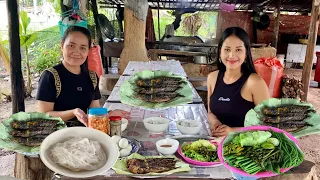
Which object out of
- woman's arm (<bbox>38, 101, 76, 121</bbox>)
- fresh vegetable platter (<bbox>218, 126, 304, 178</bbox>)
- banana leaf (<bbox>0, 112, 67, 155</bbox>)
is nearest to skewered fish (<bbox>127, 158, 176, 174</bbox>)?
fresh vegetable platter (<bbox>218, 126, 304, 178</bbox>)

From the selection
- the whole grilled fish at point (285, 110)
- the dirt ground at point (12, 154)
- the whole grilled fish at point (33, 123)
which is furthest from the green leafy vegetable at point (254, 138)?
the dirt ground at point (12, 154)

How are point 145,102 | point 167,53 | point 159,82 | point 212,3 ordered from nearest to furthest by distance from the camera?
point 145,102
point 159,82
point 167,53
point 212,3

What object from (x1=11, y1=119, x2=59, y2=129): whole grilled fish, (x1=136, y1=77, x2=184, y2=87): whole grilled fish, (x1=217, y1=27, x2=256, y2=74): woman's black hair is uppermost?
(x1=217, y1=27, x2=256, y2=74): woman's black hair

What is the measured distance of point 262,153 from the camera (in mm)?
1397

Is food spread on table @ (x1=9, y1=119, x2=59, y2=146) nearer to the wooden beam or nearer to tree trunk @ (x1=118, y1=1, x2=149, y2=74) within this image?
the wooden beam

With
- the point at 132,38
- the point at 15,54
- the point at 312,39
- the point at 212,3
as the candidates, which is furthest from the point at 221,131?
the point at 212,3

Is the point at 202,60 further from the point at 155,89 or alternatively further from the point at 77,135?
the point at 77,135

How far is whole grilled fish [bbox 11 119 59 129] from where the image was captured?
177cm

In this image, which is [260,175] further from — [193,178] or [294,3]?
[294,3]

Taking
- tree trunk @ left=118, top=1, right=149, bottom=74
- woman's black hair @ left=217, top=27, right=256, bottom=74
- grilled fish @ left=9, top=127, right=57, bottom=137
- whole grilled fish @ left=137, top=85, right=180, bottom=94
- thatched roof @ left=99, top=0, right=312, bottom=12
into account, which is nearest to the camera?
grilled fish @ left=9, top=127, right=57, bottom=137

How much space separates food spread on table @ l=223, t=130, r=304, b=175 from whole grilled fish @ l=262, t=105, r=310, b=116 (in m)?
0.41

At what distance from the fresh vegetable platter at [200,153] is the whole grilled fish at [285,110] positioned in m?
0.44

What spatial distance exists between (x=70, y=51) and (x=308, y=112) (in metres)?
1.95

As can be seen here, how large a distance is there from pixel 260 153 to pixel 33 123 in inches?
54.6
